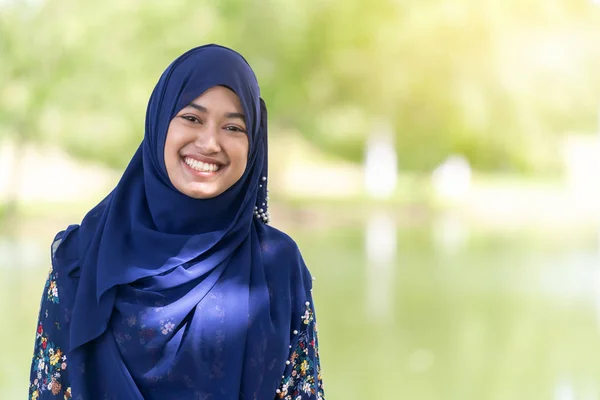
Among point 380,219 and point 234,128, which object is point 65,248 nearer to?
point 234,128

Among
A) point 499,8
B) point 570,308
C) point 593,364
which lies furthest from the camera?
point 499,8

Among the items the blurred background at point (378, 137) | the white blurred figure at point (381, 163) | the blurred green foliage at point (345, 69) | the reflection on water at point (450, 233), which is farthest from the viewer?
the white blurred figure at point (381, 163)

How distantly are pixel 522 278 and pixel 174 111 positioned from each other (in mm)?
4257

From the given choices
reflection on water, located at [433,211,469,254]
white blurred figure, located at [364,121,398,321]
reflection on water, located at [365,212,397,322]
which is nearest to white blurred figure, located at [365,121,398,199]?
white blurred figure, located at [364,121,398,321]

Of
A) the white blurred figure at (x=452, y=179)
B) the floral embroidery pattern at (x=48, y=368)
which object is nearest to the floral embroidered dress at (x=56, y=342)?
the floral embroidery pattern at (x=48, y=368)

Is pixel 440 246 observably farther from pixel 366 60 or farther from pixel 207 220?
pixel 207 220

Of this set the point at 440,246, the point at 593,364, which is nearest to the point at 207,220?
the point at 593,364

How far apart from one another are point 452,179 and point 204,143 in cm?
522

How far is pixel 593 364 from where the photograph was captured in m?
3.62

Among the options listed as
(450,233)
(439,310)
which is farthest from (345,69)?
(439,310)

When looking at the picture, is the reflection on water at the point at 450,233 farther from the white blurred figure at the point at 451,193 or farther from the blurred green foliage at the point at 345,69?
the blurred green foliage at the point at 345,69

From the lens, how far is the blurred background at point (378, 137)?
473 cm

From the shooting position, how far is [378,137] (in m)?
6.01

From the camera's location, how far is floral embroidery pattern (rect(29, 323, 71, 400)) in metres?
0.79
